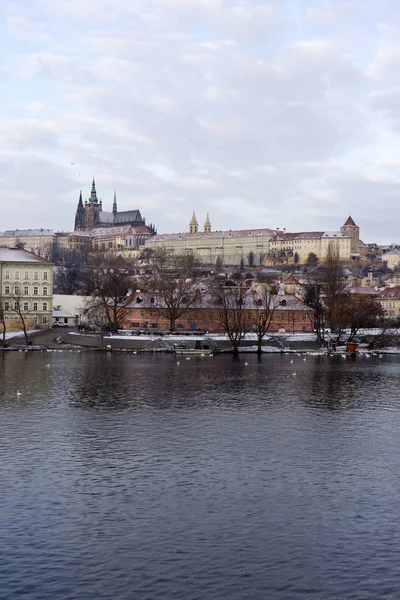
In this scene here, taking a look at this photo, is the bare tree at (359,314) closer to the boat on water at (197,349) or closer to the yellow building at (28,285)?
Result: the boat on water at (197,349)

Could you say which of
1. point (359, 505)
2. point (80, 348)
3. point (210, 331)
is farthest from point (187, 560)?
point (210, 331)

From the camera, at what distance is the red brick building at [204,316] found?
79.9 meters

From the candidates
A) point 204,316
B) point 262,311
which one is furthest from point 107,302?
point 262,311

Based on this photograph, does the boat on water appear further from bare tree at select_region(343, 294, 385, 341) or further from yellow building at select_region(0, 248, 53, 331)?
yellow building at select_region(0, 248, 53, 331)

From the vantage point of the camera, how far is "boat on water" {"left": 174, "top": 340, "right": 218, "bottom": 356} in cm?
6731

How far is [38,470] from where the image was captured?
2308 cm

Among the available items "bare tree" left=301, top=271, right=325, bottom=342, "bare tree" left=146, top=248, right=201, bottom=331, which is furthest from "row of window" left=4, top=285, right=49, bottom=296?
"bare tree" left=301, top=271, right=325, bottom=342

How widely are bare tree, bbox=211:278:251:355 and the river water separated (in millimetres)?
30561

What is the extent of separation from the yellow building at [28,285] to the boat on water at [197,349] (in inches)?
690

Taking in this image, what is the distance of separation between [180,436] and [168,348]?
4128 cm

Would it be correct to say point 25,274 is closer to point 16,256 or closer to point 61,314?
point 16,256

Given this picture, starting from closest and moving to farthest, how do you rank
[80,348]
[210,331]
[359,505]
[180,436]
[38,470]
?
[359,505] < [38,470] < [180,436] < [80,348] < [210,331]

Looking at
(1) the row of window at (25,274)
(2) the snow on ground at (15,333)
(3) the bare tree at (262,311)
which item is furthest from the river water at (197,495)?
(1) the row of window at (25,274)

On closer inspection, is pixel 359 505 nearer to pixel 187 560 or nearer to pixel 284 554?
pixel 284 554
